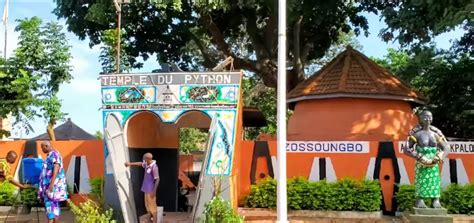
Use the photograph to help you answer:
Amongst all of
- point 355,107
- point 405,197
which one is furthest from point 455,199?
point 355,107

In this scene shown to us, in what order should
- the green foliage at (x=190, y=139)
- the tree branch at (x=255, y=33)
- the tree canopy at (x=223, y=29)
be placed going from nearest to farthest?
the tree canopy at (x=223, y=29) < the tree branch at (x=255, y=33) < the green foliage at (x=190, y=139)

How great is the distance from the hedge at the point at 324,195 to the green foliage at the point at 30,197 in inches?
196

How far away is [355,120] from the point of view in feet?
48.7

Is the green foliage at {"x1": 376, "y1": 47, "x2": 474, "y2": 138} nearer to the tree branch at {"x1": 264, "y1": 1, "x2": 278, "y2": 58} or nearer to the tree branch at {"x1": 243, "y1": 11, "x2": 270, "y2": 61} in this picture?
the tree branch at {"x1": 264, "y1": 1, "x2": 278, "y2": 58}

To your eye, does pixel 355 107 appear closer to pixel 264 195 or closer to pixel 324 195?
pixel 324 195

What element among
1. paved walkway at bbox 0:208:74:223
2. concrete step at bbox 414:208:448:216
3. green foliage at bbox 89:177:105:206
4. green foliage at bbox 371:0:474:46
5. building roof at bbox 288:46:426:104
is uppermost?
green foliage at bbox 371:0:474:46

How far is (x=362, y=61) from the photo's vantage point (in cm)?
1628

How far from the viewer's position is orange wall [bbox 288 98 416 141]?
14.8 m

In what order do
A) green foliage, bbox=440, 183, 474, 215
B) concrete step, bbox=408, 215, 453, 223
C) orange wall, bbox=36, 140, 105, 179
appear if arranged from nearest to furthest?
concrete step, bbox=408, 215, 453, 223 → green foliage, bbox=440, 183, 474, 215 → orange wall, bbox=36, 140, 105, 179

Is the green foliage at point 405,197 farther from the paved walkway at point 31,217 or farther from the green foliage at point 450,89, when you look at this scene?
the paved walkway at point 31,217

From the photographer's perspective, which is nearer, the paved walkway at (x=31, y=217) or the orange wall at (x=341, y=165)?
the paved walkway at (x=31, y=217)

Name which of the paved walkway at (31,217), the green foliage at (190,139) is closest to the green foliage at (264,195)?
the paved walkway at (31,217)

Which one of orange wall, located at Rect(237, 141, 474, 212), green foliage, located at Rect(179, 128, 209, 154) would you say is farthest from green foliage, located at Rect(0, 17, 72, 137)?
green foliage, located at Rect(179, 128, 209, 154)

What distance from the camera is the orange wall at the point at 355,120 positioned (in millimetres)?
14797
